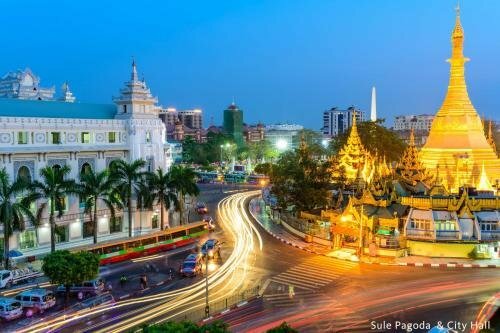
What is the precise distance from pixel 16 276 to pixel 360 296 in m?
21.8

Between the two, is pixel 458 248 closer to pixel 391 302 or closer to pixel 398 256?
pixel 398 256

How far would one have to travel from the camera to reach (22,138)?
1570 inches

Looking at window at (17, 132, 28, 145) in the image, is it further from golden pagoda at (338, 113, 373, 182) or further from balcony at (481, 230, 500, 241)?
balcony at (481, 230, 500, 241)

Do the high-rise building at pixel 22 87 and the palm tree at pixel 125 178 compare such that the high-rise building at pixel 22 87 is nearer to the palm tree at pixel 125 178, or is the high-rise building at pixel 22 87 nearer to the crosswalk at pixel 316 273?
the palm tree at pixel 125 178

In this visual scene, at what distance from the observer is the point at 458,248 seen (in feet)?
121

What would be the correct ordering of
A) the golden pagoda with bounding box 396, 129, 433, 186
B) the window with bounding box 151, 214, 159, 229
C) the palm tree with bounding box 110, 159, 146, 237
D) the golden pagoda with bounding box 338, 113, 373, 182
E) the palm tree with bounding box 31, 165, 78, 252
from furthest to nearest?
the golden pagoda with bounding box 338, 113, 373, 182 → the window with bounding box 151, 214, 159, 229 → the golden pagoda with bounding box 396, 129, 433, 186 → the palm tree with bounding box 110, 159, 146, 237 → the palm tree with bounding box 31, 165, 78, 252

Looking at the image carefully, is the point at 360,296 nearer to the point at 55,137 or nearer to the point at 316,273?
the point at 316,273

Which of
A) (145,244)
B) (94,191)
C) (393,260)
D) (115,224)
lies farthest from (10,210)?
(393,260)

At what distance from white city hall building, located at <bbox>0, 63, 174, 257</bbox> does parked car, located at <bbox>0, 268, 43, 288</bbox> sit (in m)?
4.36

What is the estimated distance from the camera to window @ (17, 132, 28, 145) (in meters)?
39.6

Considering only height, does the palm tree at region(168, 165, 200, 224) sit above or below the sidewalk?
above

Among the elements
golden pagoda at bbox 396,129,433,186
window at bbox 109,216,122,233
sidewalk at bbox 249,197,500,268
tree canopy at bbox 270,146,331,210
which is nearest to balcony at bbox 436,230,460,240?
sidewalk at bbox 249,197,500,268

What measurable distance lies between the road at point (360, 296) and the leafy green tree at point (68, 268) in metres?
8.45

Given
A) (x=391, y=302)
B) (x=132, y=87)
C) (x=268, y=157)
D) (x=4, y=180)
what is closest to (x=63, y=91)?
(x=132, y=87)
